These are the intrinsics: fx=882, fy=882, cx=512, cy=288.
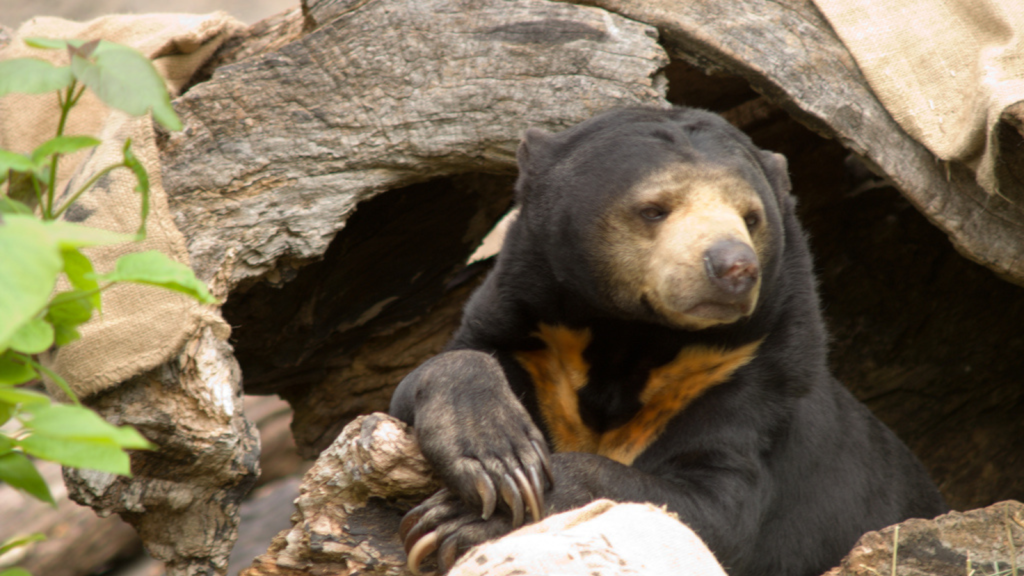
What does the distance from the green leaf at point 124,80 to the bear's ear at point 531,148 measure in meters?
1.80

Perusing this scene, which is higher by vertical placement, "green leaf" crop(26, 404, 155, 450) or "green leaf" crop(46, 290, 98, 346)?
"green leaf" crop(26, 404, 155, 450)

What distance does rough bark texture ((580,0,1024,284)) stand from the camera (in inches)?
130

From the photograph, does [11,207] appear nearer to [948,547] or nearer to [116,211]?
[116,211]

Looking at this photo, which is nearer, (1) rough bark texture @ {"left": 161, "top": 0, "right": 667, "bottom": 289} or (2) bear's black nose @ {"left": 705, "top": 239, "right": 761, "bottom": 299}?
(2) bear's black nose @ {"left": 705, "top": 239, "right": 761, "bottom": 299}

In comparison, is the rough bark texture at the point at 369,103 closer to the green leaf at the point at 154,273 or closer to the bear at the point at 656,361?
the bear at the point at 656,361

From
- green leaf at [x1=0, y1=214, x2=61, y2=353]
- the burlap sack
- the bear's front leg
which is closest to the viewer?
green leaf at [x1=0, y1=214, x2=61, y2=353]

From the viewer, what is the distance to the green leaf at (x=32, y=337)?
1345 mm

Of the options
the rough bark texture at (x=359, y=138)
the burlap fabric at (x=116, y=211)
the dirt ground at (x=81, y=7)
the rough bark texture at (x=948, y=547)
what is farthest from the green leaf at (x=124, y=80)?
the dirt ground at (x=81, y=7)

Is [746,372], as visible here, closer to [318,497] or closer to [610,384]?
[610,384]

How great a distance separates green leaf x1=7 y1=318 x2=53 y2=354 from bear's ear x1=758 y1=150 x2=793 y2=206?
2.39 meters

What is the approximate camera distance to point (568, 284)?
300cm

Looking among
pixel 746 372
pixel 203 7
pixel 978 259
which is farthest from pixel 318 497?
pixel 203 7

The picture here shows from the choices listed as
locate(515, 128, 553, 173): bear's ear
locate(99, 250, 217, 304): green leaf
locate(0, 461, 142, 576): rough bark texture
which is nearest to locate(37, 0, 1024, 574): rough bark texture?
locate(515, 128, 553, 173): bear's ear

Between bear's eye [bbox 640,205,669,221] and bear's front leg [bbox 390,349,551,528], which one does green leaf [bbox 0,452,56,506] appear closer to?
bear's front leg [bbox 390,349,551,528]
